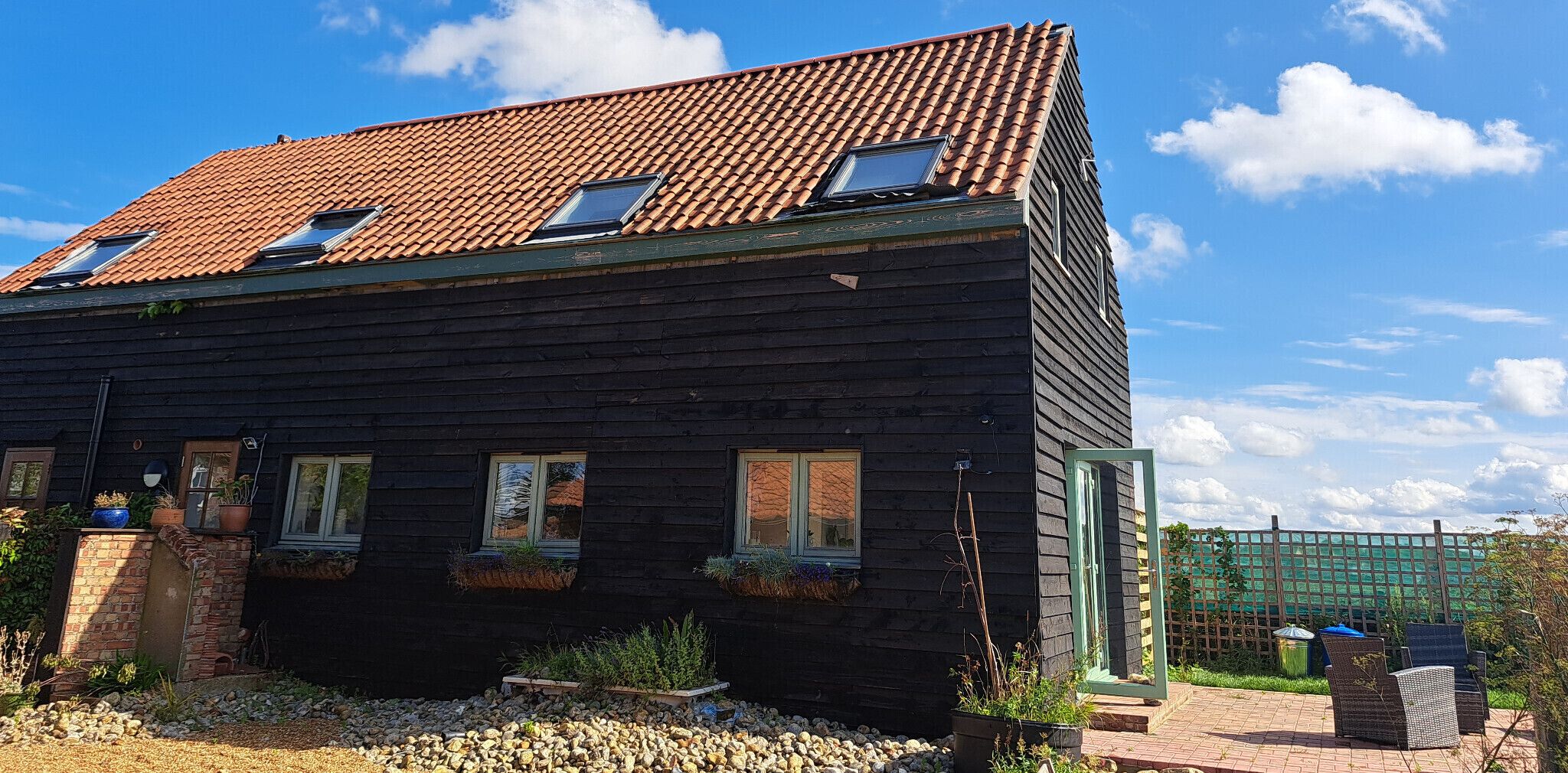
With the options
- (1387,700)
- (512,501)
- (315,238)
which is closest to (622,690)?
(512,501)

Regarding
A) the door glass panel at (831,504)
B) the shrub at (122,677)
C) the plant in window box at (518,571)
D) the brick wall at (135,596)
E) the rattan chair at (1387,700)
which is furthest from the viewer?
the brick wall at (135,596)

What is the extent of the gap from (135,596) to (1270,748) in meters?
9.73

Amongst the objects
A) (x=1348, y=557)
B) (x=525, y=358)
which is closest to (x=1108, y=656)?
(x=1348, y=557)

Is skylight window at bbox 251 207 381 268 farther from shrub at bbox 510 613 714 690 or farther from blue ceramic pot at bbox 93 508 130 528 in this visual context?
shrub at bbox 510 613 714 690

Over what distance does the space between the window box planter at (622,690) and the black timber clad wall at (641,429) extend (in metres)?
0.54

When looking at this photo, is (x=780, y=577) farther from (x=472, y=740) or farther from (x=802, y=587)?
(x=472, y=740)

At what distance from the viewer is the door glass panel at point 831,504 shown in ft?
24.6

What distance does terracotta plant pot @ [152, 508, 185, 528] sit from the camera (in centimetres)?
904

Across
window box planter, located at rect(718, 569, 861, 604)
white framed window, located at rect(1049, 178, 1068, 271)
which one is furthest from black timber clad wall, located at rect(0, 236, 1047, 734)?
white framed window, located at rect(1049, 178, 1068, 271)

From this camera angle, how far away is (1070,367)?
8.51 meters

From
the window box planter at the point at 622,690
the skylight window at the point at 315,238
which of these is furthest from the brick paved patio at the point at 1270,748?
the skylight window at the point at 315,238

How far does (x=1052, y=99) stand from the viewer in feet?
28.9

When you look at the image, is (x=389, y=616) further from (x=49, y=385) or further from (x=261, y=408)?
(x=49, y=385)

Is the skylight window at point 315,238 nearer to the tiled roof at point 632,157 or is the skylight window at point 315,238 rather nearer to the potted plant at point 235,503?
the tiled roof at point 632,157
